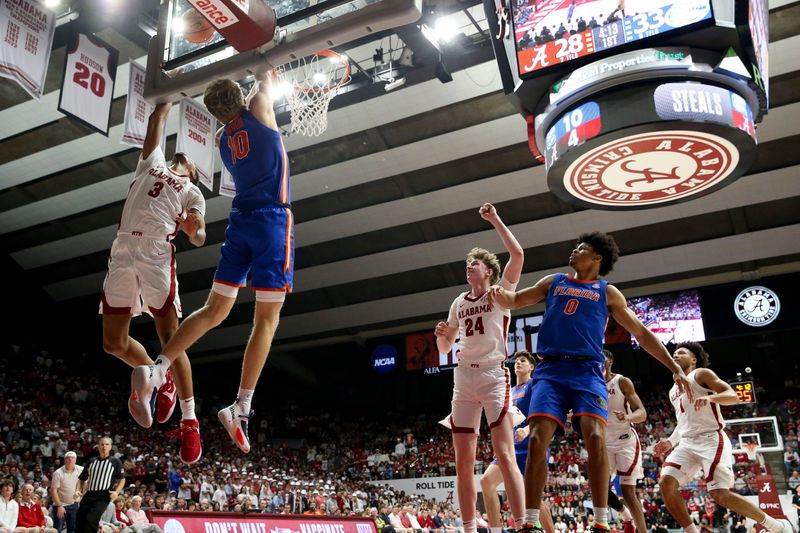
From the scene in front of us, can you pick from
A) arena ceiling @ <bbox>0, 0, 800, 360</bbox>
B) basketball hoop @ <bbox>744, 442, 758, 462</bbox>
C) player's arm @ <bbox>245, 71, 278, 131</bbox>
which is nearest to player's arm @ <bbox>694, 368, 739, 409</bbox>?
player's arm @ <bbox>245, 71, 278, 131</bbox>

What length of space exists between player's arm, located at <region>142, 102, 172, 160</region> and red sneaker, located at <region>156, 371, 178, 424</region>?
164 cm

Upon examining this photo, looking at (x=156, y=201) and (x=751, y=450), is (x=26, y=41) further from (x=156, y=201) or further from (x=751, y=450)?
(x=751, y=450)

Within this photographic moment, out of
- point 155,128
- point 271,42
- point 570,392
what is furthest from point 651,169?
point 155,128

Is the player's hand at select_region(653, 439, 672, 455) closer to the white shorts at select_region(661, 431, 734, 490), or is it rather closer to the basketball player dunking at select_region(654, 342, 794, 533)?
the basketball player dunking at select_region(654, 342, 794, 533)

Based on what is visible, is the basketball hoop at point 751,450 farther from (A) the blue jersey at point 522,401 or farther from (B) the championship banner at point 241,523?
(A) the blue jersey at point 522,401

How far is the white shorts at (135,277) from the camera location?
15.8 feet

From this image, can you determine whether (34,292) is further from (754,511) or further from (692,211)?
(754,511)

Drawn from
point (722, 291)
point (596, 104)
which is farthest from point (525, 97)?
point (722, 291)

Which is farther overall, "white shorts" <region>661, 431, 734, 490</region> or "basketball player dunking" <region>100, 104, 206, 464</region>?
"white shorts" <region>661, 431, 734, 490</region>

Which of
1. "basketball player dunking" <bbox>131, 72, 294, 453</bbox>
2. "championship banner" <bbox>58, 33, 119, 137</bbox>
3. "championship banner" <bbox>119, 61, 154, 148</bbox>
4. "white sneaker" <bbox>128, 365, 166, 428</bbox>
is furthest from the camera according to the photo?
"championship banner" <bbox>119, 61, 154, 148</bbox>

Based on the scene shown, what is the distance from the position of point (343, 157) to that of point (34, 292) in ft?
52.5

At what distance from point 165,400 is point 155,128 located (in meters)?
1.92

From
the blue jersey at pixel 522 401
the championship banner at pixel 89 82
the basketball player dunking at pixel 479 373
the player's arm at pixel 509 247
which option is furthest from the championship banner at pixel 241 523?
the championship banner at pixel 89 82

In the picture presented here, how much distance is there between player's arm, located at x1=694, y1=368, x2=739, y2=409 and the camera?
7.05 metres
